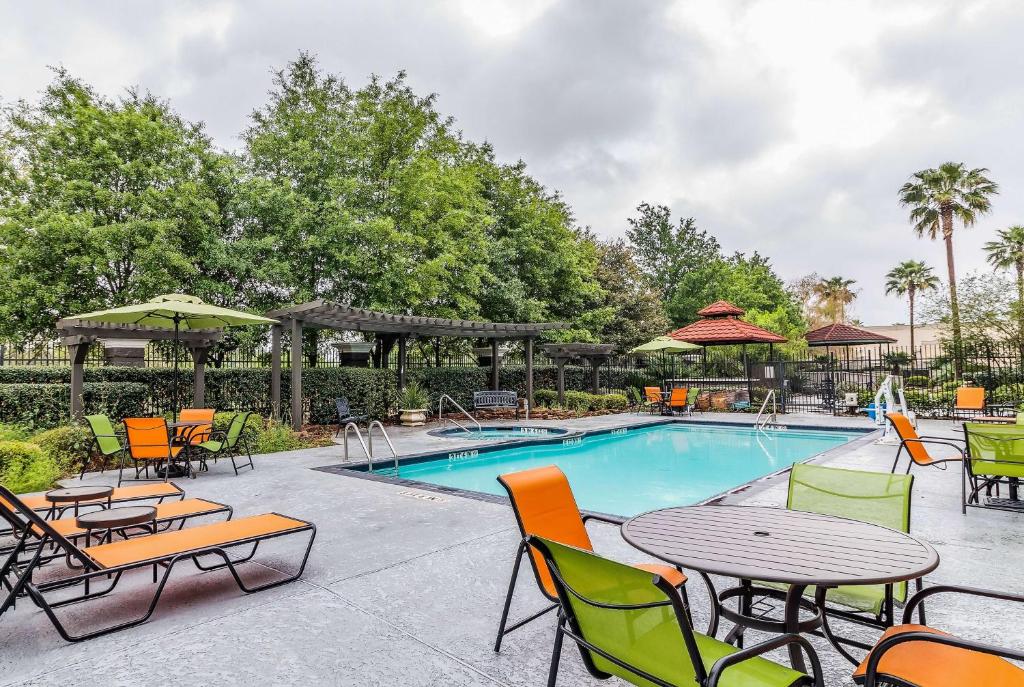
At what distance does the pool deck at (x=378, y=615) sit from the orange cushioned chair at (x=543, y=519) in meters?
0.27

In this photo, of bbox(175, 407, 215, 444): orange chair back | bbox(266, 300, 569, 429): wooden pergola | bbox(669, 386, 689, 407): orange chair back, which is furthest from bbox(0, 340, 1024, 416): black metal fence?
bbox(175, 407, 215, 444): orange chair back

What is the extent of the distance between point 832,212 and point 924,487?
17583mm

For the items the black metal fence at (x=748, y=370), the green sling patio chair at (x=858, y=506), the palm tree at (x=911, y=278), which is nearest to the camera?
the green sling patio chair at (x=858, y=506)

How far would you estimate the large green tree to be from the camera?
11.3m

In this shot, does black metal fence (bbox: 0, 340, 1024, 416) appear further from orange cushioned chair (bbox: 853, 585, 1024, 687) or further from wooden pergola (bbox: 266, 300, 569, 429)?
orange cushioned chair (bbox: 853, 585, 1024, 687)

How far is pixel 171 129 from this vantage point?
1311cm

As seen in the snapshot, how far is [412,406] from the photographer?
43.4ft

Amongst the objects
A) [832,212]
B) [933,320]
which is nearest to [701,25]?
[832,212]

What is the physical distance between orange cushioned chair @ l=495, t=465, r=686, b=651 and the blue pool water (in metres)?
3.51

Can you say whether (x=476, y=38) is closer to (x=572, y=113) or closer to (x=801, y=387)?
(x=572, y=113)

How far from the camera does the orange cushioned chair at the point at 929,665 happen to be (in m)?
1.53

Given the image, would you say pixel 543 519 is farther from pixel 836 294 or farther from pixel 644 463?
pixel 836 294

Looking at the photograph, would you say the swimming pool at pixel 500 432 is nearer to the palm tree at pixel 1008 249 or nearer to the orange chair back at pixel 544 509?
the orange chair back at pixel 544 509

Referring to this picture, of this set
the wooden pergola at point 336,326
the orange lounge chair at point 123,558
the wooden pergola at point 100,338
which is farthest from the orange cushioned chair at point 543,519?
the wooden pergola at point 336,326
